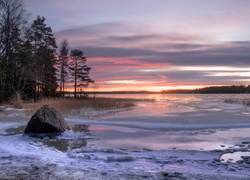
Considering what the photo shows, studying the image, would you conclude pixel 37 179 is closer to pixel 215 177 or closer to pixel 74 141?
→ pixel 215 177

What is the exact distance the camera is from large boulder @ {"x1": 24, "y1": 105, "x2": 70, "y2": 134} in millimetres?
10406

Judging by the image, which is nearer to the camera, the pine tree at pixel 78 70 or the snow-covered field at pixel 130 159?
the snow-covered field at pixel 130 159

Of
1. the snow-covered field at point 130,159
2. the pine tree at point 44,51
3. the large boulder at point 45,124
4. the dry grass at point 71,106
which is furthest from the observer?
the pine tree at point 44,51

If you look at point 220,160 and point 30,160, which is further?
point 220,160

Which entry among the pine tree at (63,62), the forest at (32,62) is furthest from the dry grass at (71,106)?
the pine tree at (63,62)

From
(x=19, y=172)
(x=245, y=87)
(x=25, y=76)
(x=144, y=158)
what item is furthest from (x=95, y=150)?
(x=245, y=87)

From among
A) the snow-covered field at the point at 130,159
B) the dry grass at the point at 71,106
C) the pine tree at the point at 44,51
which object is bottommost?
the snow-covered field at the point at 130,159

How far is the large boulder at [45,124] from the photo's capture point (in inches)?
410

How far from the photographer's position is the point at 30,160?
5988mm

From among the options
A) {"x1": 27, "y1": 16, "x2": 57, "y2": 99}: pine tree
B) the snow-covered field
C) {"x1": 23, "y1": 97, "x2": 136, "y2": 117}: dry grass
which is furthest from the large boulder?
{"x1": 27, "y1": 16, "x2": 57, "y2": 99}: pine tree

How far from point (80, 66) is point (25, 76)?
2153 centimetres

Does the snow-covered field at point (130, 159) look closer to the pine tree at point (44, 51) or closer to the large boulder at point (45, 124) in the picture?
the large boulder at point (45, 124)

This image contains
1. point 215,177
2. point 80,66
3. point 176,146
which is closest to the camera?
point 215,177

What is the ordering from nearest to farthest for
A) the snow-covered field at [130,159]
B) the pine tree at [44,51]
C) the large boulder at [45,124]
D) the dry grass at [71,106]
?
the snow-covered field at [130,159]
the large boulder at [45,124]
the dry grass at [71,106]
the pine tree at [44,51]
